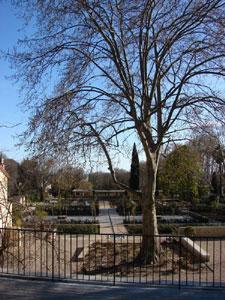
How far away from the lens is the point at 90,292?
29.3 ft

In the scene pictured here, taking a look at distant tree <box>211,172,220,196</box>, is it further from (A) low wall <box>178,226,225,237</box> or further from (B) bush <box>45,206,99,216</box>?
(A) low wall <box>178,226,225,237</box>

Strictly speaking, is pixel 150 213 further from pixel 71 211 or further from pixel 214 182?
pixel 214 182

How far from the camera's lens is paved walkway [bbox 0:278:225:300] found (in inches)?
340

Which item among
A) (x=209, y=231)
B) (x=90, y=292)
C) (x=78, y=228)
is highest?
(x=90, y=292)

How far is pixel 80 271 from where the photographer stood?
14.8 meters

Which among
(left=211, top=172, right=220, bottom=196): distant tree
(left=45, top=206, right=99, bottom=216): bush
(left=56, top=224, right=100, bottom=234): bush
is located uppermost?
(left=211, top=172, right=220, bottom=196): distant tree

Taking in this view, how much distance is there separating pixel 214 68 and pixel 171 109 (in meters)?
1.82

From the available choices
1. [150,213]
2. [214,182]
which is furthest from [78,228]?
[214,182]

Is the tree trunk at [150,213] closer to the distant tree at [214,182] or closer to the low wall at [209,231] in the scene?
the low wall at [209,231]

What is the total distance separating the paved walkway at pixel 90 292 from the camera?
28.3 ft

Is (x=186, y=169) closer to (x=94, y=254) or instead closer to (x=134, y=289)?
(x=94, y=254)

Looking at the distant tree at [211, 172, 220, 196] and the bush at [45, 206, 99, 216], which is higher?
the distant tree at [211, 172, 220, 196]

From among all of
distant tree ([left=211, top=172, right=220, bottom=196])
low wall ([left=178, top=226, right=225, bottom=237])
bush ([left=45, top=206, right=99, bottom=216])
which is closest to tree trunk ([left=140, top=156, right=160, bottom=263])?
low wall ([left=178, top=226, right=225, bottom=237])

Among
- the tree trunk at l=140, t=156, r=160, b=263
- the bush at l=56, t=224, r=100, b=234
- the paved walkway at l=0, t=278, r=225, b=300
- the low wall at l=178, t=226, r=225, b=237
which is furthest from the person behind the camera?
the low wall at l=178, t=226, r=225, b=237
